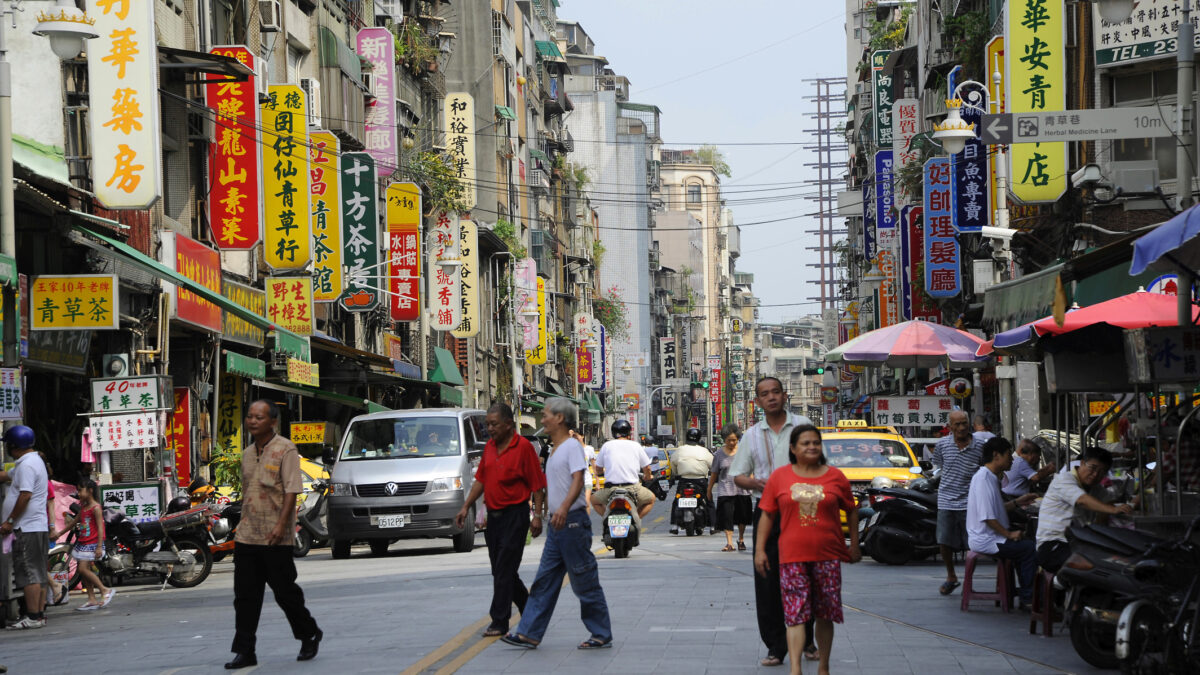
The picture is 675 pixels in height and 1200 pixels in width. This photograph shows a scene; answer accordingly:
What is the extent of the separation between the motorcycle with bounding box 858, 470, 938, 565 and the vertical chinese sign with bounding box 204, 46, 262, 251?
12.3 m

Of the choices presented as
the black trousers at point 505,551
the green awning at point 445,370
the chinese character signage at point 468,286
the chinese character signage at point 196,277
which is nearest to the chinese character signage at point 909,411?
the chinese character signage at point 196,277

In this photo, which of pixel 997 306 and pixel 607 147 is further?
pixel 607 147

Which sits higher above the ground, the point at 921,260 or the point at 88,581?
the point at 921,260

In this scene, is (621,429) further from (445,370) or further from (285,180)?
(445,370)

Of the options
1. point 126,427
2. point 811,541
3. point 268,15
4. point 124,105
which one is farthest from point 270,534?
point 268,15

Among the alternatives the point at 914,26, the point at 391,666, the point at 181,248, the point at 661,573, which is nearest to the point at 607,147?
the point at 914,26

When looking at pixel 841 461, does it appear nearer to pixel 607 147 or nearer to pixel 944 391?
pixel 944 391

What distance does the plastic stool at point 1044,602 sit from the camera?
12609 mm

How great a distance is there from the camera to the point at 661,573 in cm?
1900

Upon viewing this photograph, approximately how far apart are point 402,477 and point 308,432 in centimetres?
936

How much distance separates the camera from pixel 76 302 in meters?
19.7

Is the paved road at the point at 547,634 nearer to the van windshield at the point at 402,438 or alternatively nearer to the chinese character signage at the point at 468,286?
the van windshield at the point at 402,438

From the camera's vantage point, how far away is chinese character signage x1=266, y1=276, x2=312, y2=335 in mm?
31766

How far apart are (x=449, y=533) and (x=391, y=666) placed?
12677 millimetres
